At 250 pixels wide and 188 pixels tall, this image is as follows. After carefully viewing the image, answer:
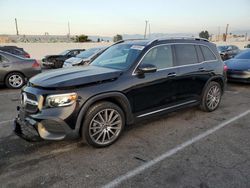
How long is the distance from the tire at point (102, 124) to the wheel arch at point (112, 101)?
3.0 inches

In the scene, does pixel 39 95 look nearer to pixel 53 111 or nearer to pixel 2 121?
pixel 53 111

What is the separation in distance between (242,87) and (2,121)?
7.98m

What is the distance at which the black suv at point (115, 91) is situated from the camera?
3346mm

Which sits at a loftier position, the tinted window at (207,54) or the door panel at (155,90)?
the tinted window at (207,54)

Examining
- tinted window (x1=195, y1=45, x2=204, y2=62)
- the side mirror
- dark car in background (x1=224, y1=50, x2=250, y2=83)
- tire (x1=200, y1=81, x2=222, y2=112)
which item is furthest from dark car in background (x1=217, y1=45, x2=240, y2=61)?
the side mirror

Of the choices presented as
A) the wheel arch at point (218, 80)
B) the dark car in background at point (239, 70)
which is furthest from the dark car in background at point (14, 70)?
the dark car in background at point (239, 70)

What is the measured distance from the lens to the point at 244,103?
21.1 feet

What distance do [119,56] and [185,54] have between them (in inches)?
56.5

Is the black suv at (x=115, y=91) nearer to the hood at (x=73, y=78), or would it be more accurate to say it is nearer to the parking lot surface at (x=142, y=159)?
the hood at (x=73, y=78)

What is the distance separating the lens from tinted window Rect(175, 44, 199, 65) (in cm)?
474

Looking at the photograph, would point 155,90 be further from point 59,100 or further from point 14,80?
point 14,80

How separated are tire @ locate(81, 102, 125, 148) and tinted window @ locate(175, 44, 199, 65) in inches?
70.8

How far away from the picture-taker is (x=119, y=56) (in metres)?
4.52

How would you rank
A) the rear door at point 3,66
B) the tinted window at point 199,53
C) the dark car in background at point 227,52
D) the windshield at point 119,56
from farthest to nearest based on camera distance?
the dark car in background at point 227,52, the rear door at point 3,66, the tinted window at point 199,53, the windshield at point 119,56
